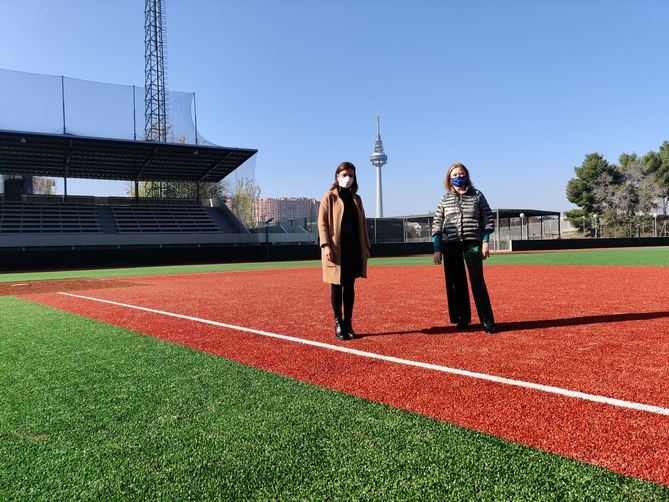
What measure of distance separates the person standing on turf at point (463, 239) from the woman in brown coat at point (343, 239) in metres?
0.97

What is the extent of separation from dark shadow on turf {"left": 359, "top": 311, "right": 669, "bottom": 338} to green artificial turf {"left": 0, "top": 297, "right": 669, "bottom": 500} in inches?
94.3

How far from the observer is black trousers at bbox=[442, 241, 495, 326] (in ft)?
17.3

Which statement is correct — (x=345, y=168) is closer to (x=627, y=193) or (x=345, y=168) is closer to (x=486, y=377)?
→ (x=486, y=377)

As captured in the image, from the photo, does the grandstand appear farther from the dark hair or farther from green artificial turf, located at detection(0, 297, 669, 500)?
green artificial turf, located at detection(0, 297, 669, 500)

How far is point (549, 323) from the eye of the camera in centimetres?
576

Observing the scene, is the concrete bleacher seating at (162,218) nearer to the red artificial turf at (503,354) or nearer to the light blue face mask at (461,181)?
the red artificial turf at (503,354)

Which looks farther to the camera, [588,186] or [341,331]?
[588,186]

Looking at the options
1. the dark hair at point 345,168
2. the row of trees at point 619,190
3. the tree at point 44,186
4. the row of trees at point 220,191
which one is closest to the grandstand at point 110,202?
the row of trees at point 220,191

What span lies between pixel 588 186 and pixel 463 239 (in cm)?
7285

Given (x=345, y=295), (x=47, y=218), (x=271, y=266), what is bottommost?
(x=271, y=266)

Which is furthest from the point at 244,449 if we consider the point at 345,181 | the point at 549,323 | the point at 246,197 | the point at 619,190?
the point at 619,190

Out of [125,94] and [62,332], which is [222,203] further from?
[62,332]

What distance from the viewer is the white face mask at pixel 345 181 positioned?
16.9 ft

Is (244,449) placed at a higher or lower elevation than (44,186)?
lower
